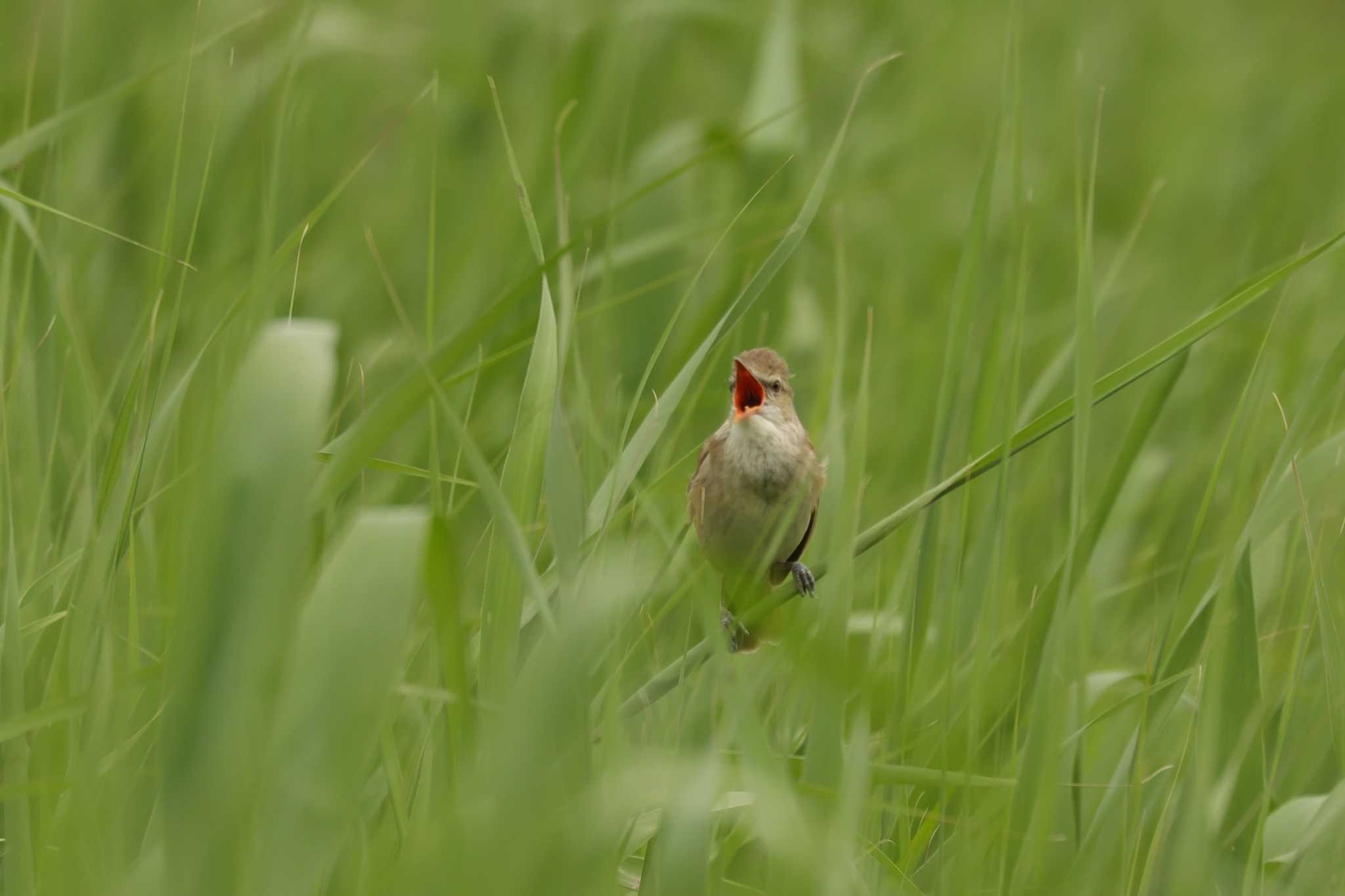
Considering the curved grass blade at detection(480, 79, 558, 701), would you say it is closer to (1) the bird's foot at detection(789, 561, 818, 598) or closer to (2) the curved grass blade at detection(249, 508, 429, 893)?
(2) the curved grass blade at detection(249, 508, 429, 893)

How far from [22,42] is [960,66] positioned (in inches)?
196

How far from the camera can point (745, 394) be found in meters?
3.52

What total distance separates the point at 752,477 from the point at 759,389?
225 millimetres

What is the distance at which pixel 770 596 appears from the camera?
2.37 meters

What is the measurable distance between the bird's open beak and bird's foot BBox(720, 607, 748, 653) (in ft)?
1.61

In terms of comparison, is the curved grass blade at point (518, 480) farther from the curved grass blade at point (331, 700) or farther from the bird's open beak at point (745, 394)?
the bird's open beak at point (745, 394)

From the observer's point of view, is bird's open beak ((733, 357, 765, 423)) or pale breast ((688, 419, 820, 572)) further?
bird's open beak ((733, 357, 765, 423))

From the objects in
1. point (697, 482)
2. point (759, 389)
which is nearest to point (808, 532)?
point (697, 482)

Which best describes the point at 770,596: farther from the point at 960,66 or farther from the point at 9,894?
the point at 960,66

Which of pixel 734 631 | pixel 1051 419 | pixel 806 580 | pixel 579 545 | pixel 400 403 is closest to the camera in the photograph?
pixel 400 403

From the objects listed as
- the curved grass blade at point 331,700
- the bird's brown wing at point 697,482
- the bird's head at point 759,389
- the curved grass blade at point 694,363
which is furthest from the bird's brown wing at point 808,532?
the curved grass blade at point 331,700

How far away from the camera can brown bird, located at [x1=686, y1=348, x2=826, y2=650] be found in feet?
10.9

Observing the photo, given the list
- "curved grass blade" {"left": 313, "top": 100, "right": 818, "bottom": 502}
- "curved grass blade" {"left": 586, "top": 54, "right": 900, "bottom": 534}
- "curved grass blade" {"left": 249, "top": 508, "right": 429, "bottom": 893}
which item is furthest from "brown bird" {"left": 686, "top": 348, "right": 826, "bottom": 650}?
"curved grass blade" {"left": 249, "top": 508, "right": 429, "bottom": 893}

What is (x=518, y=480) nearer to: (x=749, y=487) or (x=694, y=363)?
(x=694, y=363)
